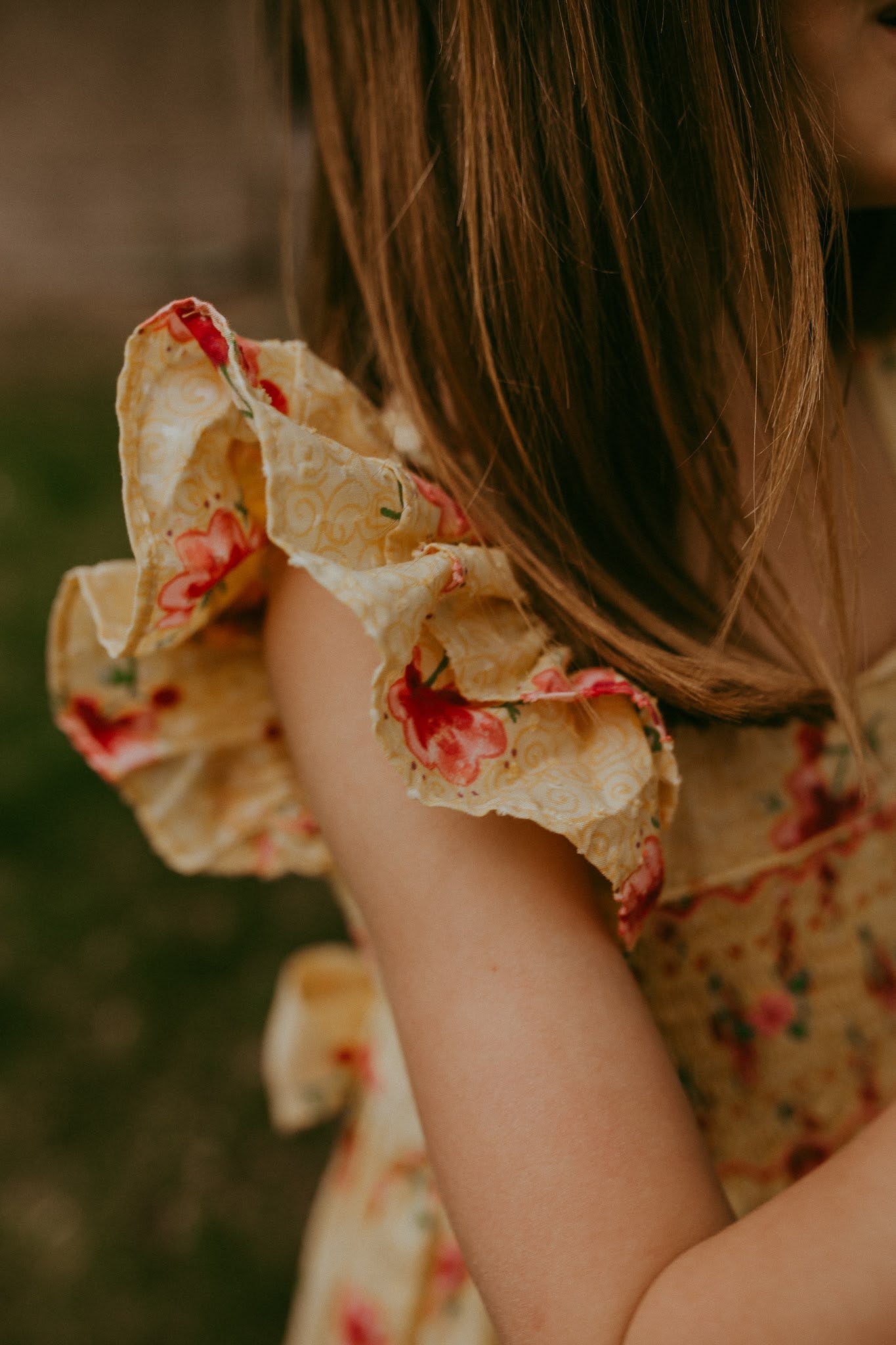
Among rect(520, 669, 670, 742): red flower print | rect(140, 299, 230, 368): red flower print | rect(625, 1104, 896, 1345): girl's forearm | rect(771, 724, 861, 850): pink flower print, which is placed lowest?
rect(625, 1104, 896, 1345): girl's forearm

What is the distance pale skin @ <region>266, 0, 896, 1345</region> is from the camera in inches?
19.6

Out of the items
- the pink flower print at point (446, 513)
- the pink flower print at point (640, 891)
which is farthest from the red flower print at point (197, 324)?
the pink flower print at point (640, 891)

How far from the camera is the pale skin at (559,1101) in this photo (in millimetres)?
497

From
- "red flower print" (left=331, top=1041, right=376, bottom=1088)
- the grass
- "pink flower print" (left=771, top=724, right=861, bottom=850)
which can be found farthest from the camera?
the grass

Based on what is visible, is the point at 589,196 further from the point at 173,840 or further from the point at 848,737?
the point at 173,840

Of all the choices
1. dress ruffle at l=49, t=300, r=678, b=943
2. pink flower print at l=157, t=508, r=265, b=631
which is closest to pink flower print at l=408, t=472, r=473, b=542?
dress ruffle at l=49, t=300, r=678, b=943

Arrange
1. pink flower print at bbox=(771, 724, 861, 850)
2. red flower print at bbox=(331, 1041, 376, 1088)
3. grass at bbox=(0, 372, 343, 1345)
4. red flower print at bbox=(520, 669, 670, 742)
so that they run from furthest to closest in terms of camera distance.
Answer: grass at bbox=(0, 372, 343, 1345)
red flower print at bbox=(331, 1041, 376, 1088)
pink flower print at bbox=(771, 724, 861, 850)
red flower print at bbox=(520, 669, 670, 742)

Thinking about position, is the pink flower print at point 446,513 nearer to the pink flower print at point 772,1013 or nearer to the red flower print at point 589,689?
the red flower print at point 589,689

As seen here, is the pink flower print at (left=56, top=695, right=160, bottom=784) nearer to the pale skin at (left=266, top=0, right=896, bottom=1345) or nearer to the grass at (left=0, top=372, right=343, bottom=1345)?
the pale skin at (left=266, top=0, right=896, bottom=1345)

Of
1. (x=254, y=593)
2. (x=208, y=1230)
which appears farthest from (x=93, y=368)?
(x=254, y=593)

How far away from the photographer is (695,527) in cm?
74

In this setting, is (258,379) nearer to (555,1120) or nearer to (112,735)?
(112,735)

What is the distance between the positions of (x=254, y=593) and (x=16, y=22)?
9.00ft

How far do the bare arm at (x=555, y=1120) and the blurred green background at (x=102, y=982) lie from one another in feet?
2.55
